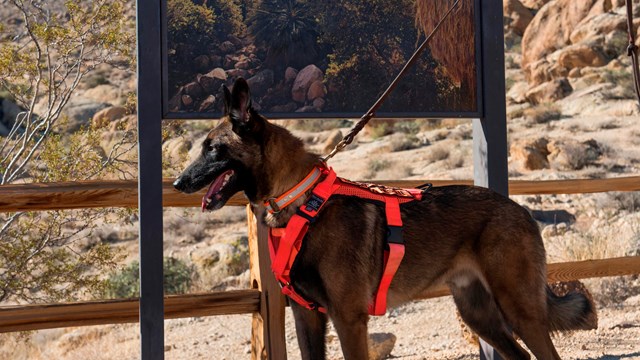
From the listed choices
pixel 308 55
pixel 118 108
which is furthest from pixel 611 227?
pixel 118 108

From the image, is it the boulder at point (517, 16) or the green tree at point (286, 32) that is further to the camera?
the boulder at point (517, 16)

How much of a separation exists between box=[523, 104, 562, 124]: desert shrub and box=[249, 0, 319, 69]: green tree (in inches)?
855

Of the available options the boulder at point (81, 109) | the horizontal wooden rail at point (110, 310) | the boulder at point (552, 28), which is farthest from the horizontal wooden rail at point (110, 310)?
the boulder at point (552, 28)

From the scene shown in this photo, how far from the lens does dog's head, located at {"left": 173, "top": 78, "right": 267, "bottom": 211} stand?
4.33m

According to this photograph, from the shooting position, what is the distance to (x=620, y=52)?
3078 cm

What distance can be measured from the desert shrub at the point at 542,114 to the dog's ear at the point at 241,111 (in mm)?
22793

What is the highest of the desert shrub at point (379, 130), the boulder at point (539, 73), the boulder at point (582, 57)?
the boulder at point (582, 57)

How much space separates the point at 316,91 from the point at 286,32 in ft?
1.33

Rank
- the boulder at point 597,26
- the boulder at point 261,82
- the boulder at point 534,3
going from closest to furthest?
the boulder at point 261,82 < the boulder at point 597,26 < the boulder at point 534,3

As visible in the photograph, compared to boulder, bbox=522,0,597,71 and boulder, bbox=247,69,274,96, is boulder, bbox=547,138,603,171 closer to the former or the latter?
boulder, bbox=522,0,597,71

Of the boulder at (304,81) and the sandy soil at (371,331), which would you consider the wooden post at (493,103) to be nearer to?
the boulder at (304,81)

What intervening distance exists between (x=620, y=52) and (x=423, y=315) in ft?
77.8

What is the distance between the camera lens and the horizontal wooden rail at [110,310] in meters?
5.14

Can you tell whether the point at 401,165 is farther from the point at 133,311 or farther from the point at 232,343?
the point at 133,311
